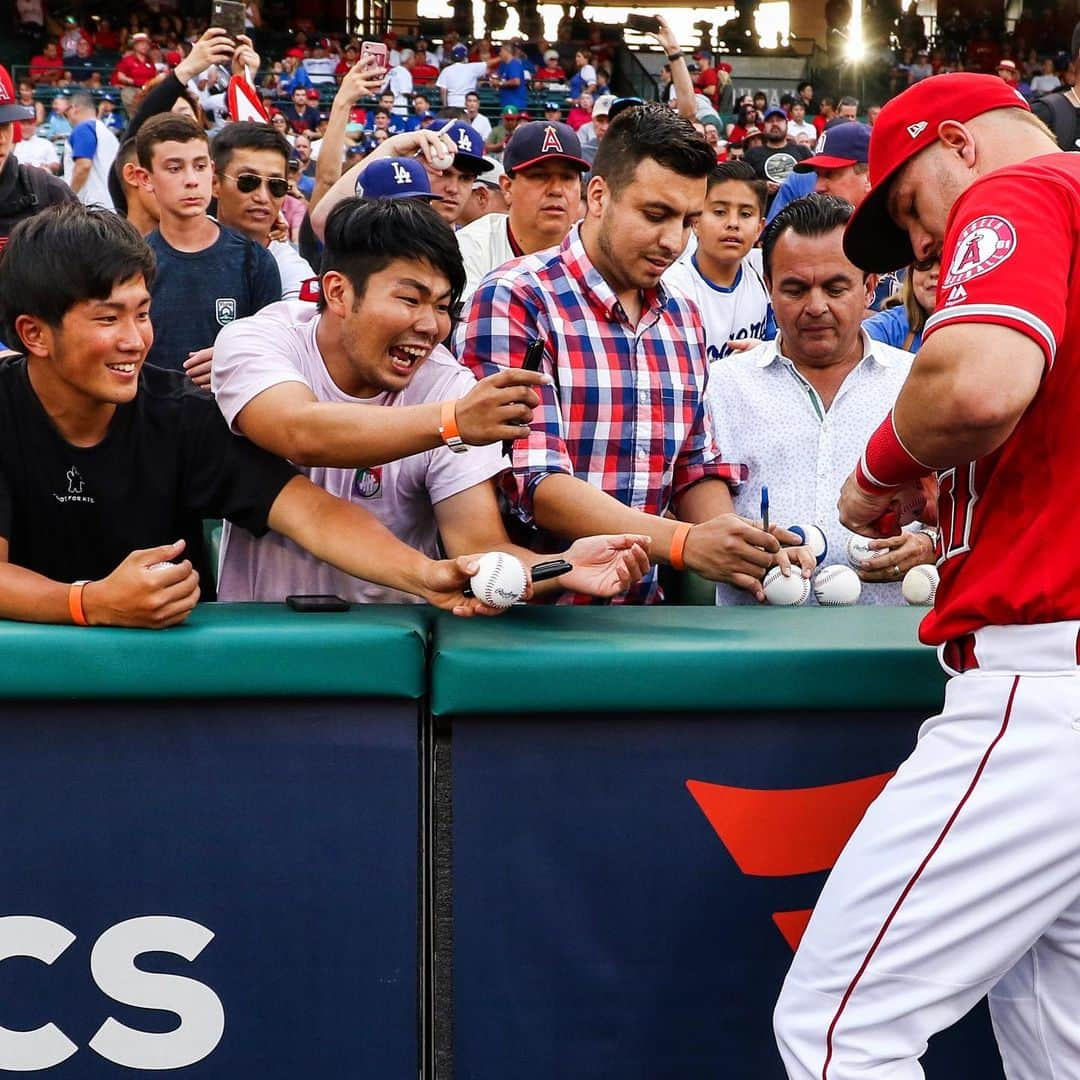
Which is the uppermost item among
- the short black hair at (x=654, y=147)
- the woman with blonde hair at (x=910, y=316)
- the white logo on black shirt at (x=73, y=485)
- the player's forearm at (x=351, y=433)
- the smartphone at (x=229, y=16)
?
the smartphone at (x=229, y=16)

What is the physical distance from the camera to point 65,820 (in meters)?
2.26

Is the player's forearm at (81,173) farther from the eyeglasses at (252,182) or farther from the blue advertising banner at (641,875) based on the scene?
the blue advertising banner at (641,875)

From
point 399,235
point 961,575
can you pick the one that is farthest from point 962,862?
point 399,235

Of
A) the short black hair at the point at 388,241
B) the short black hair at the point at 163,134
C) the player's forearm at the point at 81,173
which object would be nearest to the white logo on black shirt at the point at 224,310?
the short black hair at the point at 163,134

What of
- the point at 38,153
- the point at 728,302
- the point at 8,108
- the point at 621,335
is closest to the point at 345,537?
the point at 621,335

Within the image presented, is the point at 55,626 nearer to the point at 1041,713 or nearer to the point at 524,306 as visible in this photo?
the point at 524,306

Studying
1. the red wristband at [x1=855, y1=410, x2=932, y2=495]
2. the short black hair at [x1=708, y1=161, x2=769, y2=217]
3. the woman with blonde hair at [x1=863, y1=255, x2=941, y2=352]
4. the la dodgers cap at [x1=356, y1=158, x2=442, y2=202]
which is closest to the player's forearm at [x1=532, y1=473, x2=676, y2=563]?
the red wristband at [x1=855, y1=410, x2=932, y2=495]

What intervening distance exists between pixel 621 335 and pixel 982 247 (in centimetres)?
149

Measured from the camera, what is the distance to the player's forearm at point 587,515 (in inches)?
111

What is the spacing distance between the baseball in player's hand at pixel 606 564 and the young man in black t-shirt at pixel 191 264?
241 centimetres

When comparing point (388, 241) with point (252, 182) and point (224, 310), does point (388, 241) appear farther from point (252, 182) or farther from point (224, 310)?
point (252, 182)

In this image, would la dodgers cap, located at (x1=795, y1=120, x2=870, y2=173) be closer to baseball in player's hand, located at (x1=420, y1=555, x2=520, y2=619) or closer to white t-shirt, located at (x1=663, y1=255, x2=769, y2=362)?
white t-shirt, located at (x1=663, y1=255, x2=769, y2=362)

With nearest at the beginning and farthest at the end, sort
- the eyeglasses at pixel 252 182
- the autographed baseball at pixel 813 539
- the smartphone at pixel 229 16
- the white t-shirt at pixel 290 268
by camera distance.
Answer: the autographed baseball at pixel 813 539 → the white t-shirt at pixel 290 268 → the eyeglasses at pixel 252 182 → the smartphone at pixel 229 16

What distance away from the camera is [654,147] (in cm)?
323
